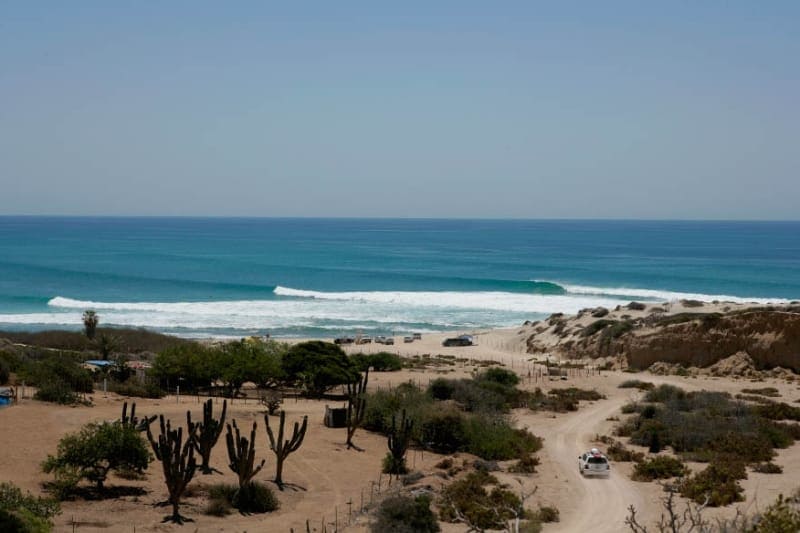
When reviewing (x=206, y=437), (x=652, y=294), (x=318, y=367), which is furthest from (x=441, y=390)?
(x=652, y=294)

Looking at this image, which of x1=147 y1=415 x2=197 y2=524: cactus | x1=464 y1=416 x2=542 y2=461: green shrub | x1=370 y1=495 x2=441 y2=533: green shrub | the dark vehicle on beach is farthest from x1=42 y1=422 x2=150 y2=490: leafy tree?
the dark vehicle on beach

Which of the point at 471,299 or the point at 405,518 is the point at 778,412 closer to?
the point at 405,518

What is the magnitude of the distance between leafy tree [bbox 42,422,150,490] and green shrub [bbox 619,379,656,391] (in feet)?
80.5

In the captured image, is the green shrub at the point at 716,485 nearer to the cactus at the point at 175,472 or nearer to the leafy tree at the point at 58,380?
the cactus at the point at 175,472

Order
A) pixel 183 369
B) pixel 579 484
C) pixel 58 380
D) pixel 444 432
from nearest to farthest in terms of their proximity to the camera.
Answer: pixel 579 484
pixel 444 432
pixel 58 380
pixel 183 369

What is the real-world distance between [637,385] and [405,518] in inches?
Result: 974

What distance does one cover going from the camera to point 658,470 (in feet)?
78.0

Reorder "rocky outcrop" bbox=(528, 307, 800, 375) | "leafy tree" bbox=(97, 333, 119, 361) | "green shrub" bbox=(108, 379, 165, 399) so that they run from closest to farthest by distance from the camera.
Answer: "green shrub" bbox=(108, 379, 165, 399)
"leafy tree" bbox=(97, 333, 119, 361)
"rocky outcrop" bbox=(528, 307, 800, 375)

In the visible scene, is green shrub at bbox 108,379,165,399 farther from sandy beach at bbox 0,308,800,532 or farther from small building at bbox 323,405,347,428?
small building at bbox 323,405,347,428

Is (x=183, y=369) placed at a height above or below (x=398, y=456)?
above

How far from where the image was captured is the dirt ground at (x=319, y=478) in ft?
62.3

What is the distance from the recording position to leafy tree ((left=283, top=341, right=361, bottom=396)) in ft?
118

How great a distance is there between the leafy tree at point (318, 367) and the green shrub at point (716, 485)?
52.4 feet

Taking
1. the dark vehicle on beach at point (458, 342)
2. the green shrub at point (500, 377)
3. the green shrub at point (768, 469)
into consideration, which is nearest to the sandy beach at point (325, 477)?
the green shrub at point (768, 469)
